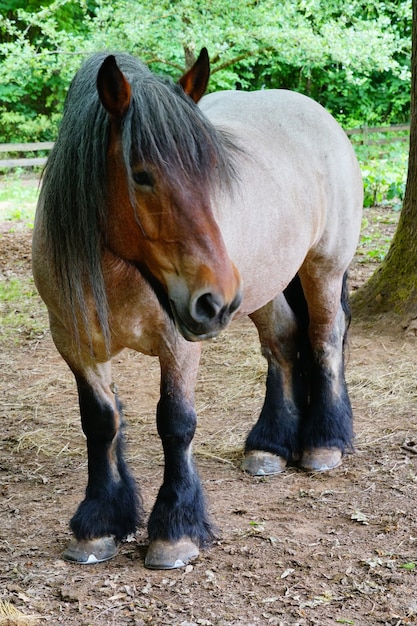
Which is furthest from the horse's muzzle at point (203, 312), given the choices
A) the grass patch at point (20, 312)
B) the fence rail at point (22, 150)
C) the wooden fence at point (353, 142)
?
the wooden fence at point (353, 142)

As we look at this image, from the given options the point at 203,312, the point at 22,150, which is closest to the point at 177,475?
the point at 203,312

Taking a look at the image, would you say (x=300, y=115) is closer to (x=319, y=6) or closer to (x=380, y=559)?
(x=380, y=559)

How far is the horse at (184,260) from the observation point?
2352 millimetres

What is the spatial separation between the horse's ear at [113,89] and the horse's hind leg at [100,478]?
0.99m

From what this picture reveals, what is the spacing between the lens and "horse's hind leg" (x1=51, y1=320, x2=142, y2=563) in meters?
3.01

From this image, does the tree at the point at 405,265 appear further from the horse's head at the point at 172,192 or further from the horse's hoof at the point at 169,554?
the horse's head at the point at 172,192

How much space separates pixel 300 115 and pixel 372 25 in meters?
9.60

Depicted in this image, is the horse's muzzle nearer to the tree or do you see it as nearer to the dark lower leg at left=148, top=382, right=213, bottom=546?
the dark lower leg at left=148, top=382, right=213, bottom=546

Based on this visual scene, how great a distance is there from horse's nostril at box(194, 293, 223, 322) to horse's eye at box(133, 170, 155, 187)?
40cm

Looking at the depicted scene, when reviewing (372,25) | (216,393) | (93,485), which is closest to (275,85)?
(372,25)

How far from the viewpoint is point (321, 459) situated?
3848mm

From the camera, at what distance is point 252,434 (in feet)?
13.0

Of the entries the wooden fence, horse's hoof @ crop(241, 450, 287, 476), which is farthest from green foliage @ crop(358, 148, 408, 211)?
horse's hoof @ crop(241, 450, 287, 476)

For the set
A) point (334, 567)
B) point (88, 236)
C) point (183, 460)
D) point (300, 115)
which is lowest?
point (334, 567)
